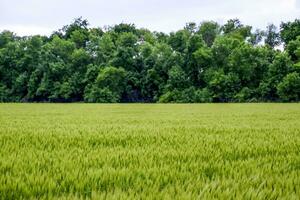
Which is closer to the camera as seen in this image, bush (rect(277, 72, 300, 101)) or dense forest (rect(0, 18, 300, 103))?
bush (rect(277, 72, 300, 101))

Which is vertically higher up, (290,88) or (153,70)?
(153,70)

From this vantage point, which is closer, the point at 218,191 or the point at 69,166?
the point at 218,191

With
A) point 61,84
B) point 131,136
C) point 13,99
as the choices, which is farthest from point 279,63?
point 131,136

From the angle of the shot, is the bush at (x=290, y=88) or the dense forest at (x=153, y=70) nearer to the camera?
the bush at (x=290, y=88)

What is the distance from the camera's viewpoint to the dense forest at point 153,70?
176 feet

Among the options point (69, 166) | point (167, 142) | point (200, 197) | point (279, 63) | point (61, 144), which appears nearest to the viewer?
point (200, 197)

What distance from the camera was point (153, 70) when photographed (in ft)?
189

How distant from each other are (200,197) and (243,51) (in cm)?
5586

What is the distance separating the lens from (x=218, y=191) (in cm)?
263

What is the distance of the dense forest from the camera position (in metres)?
53.5

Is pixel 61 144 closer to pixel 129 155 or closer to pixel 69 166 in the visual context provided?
pixel 129 155

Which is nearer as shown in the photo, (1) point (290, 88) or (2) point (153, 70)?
(1) point (290, 88)

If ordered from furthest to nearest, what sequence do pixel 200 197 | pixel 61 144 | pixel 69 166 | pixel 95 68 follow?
pixel 95 68, pixel 61 144, pixel 69 166, pixel 200 197

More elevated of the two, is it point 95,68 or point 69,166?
point 95,68
